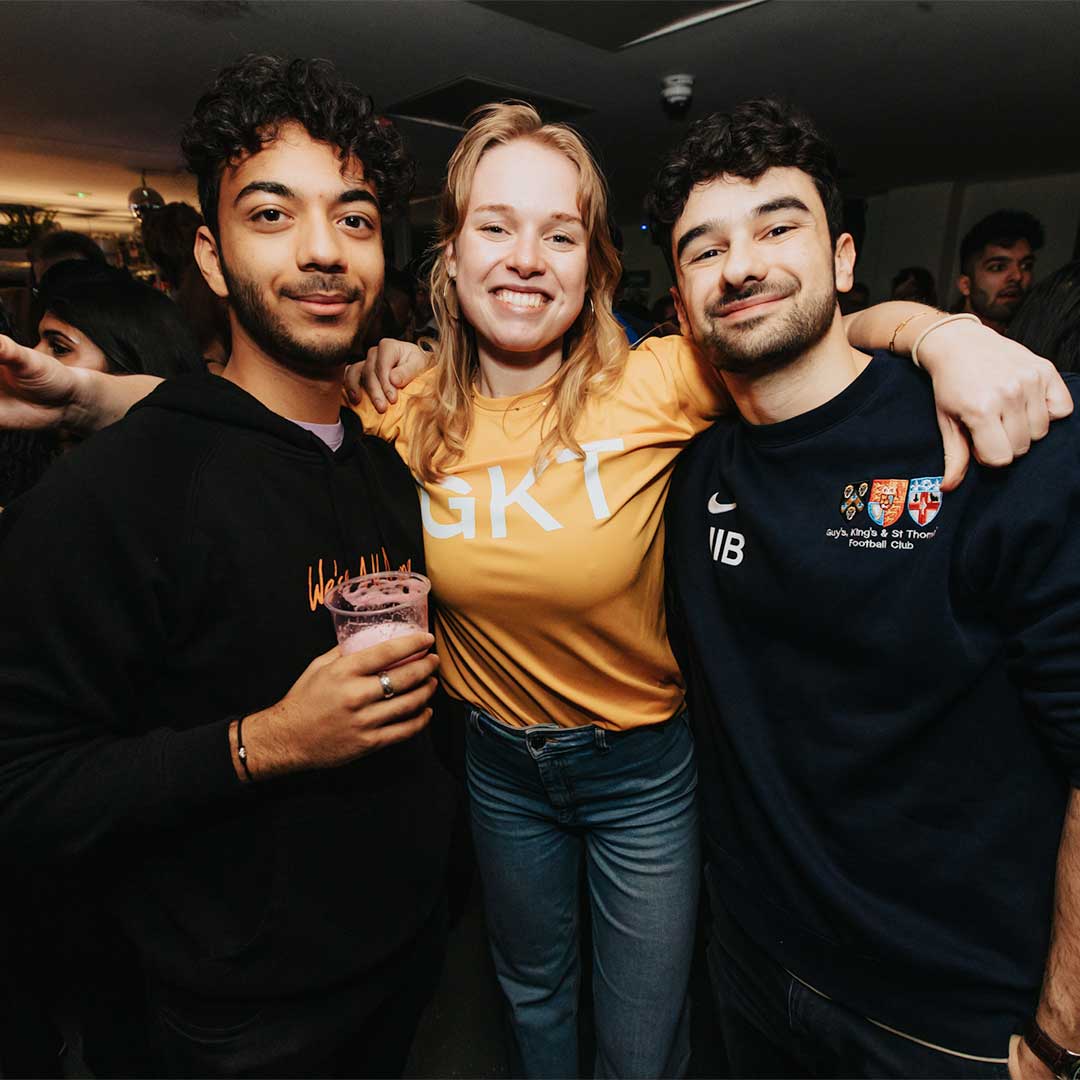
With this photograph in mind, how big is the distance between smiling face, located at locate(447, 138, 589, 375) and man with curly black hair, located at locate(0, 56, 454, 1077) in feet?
0.69

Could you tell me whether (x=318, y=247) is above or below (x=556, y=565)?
above

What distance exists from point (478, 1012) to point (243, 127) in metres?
2.51

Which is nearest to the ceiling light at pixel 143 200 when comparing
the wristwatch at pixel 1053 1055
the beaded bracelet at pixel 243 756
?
the beaded bracelet at pixel 243 756

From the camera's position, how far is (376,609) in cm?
107

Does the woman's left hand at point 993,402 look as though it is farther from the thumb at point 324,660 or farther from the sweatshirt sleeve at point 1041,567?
the thumb at point 324,660

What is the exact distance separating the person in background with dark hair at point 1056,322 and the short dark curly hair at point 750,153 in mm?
504

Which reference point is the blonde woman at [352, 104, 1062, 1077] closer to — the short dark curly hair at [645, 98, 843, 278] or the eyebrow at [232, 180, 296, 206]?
the short dark curly hair at [645, 98, 843, 278]

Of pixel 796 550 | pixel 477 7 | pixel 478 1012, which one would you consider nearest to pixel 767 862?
pixel 796 550

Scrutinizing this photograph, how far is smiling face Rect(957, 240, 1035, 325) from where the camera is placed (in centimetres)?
401

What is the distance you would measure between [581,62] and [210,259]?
4730 mm

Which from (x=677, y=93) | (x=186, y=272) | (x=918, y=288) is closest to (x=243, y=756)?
(x=186, y=272)

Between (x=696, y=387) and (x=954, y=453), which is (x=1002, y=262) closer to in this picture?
(x=696, y=387)

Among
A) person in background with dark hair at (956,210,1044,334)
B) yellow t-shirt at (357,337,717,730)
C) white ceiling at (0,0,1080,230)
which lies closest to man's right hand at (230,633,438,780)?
yellow t-shirt at (357,337,717,730)

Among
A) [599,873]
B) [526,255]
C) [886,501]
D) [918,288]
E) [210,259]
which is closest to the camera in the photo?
[886,501]
